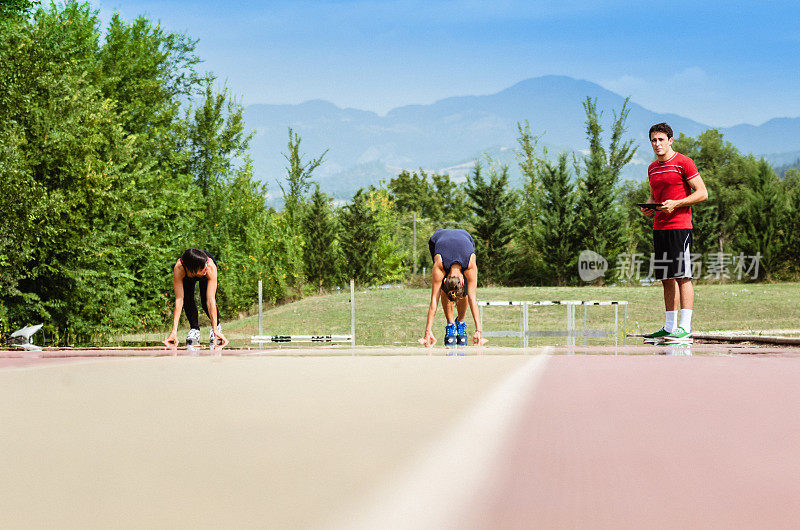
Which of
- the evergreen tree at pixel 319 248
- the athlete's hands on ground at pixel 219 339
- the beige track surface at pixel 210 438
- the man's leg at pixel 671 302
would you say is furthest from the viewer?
the evergreen tree at pixel 319 248

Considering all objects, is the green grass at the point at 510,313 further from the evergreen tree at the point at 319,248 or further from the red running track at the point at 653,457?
the red running track at the point at 653,457

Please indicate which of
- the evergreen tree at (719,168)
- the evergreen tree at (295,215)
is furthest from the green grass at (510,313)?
the evergreen tree at (719,168)

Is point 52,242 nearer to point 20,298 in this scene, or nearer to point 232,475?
point 20,298

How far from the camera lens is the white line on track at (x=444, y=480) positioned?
3.05 meters

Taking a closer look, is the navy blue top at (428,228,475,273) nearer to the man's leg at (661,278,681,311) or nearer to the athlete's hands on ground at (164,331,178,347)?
the man's leg at (661,278,681,311)

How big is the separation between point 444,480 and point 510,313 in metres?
22.4

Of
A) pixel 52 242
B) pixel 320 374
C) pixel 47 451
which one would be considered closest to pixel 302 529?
pixel 47 451

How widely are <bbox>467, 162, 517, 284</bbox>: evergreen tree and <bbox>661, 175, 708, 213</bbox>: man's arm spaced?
35302mm

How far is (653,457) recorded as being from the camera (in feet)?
13.3

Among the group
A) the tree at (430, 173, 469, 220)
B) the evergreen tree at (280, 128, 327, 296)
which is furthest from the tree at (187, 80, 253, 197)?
the tree at (430, 173, 469, 220)

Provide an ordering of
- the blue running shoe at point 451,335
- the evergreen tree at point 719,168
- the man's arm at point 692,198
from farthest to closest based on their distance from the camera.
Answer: the evergreen tree at point 719,168 < the blue running shoe at point 451,335 < the man's arm at point 692,198

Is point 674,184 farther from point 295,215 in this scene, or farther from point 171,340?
point 295,215

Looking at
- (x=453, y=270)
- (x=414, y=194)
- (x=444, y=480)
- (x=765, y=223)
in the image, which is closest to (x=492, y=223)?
(x=765, y=223)

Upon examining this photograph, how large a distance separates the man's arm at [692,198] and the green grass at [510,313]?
12347 millimetres
